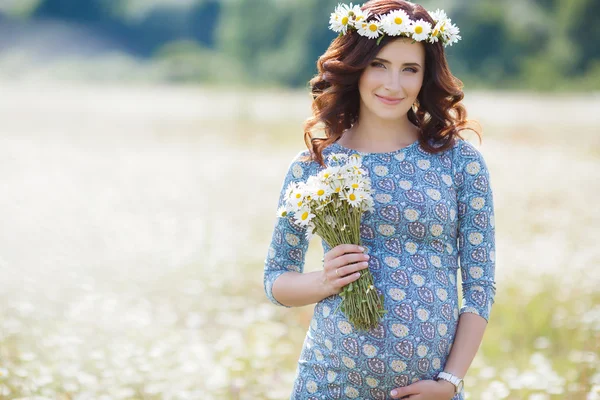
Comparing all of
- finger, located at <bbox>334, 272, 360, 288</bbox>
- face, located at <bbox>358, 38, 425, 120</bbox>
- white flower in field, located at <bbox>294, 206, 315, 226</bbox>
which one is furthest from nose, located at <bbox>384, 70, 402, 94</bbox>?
finger, located at <bbox>334, 272, 360, 288</bbox>

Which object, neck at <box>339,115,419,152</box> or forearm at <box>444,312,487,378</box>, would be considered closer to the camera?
forearm at <box>444,312,487,378</box>

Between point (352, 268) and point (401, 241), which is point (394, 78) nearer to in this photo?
point (401, 241)

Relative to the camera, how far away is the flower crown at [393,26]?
2.39 metres

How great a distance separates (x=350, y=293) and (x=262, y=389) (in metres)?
2.01

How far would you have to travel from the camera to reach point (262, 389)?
4.16 m

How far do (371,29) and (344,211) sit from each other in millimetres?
611

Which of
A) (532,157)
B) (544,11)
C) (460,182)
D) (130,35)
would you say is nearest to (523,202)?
(532,157)

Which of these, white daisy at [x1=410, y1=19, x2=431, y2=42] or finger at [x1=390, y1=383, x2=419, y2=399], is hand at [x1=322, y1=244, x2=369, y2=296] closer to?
finger at [x1=390, y1=383, x2=419, y2=399]

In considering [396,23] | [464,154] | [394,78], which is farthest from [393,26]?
[464,154]

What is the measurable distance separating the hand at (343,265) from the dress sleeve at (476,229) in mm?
365

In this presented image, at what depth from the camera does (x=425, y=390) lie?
2.34 m

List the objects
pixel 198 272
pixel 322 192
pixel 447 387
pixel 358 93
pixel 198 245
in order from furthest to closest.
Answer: pixel 198 245
pixel 198 272
pixel 358 93
pixel 447 387
pixel 322 192

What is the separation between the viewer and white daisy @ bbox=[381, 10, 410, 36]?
239 cm

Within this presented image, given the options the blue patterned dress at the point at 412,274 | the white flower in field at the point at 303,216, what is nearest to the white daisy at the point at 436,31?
the blue patterned dress at the point at 412,274
